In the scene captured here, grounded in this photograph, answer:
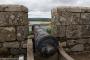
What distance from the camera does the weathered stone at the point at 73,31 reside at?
24.2ft

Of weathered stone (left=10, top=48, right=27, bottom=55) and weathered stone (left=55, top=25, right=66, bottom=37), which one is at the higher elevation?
weathered stone (left=55, top=25, right=66, bottom=37)

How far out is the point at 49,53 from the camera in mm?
5438

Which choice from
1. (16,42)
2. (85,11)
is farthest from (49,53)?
(85,11)

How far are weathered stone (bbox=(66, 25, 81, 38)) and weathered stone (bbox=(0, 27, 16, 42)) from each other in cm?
161

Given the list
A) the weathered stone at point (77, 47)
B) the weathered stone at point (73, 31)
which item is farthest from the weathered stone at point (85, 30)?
the weathered stone at point (77, 47)

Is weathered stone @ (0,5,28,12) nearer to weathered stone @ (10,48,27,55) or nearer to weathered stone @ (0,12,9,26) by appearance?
weathered stone @ (0,12,9,26)

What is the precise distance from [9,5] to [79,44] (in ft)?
7.82

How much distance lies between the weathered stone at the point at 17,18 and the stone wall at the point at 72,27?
0.90 meters

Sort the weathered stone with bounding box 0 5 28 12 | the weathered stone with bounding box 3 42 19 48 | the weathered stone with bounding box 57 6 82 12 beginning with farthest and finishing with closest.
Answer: the weathered stone with bounding box 57 6 82 12 → the weathered stone with bounding box 3 42 19 48 → the weathered stone with bounding box 0 5 28 12

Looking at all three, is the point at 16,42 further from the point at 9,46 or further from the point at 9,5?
the point at 9,5

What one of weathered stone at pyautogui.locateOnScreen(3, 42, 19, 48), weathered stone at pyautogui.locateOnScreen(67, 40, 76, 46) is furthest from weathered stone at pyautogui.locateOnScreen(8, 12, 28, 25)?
weathered stone at pyautogui.locateOnScreen(67, 40, 76, 46)

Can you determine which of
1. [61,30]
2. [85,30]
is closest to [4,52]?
[61,30]

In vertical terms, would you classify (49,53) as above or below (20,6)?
below

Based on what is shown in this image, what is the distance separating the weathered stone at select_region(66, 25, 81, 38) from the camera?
7380 millimetres
